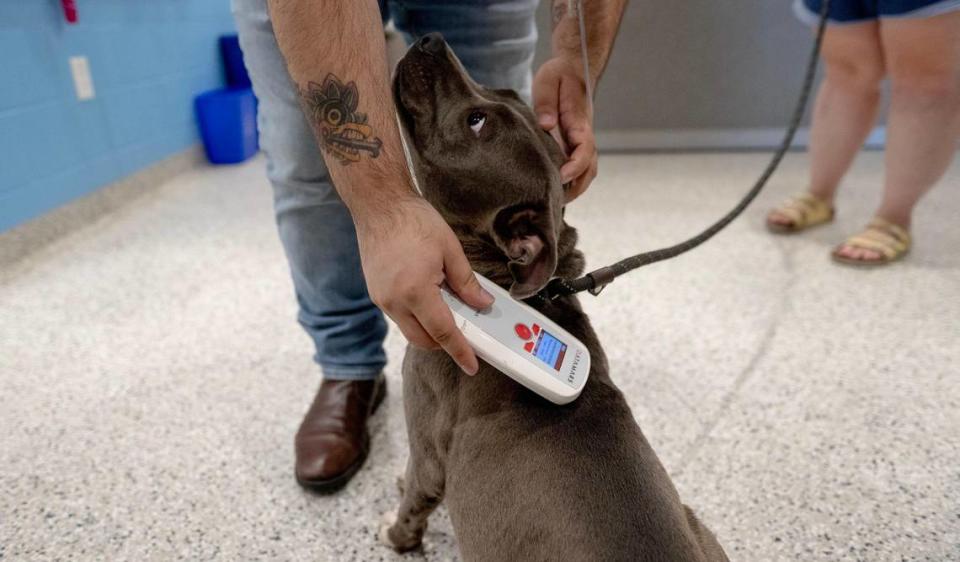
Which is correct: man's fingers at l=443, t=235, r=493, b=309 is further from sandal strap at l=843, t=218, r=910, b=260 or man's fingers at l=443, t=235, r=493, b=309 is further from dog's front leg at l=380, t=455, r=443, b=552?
sandal strap at l=843, t=218, r=910, b=260

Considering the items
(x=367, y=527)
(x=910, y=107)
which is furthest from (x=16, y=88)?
(x=910, y=107)

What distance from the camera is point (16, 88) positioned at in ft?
7.36

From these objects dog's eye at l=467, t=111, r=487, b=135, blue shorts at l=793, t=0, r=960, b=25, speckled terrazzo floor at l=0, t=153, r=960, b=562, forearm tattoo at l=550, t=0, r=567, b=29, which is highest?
forearm tattoo at l=550, t=0, r=567, b=29

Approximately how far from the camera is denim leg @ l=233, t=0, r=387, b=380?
1.17 m

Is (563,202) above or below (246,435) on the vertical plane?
above

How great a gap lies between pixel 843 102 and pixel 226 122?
2.86 metres

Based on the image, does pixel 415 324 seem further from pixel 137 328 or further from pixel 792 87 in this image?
pixel 792 87

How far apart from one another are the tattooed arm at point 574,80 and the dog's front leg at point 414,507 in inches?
21.0

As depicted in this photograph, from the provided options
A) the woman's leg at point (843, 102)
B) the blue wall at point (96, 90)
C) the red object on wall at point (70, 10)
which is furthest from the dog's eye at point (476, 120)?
the red object on wall at point (70, 10)

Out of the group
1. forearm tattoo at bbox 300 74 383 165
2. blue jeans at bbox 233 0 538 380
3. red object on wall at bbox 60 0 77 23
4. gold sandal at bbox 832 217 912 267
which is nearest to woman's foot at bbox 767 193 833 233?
gold sandal at bbox 832 217 912 267

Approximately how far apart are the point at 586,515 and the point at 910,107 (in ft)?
6.25

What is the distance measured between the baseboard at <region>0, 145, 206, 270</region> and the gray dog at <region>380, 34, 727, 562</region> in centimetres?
189

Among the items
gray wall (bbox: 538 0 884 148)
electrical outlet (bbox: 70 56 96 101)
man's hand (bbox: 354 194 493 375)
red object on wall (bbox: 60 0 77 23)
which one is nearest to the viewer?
man's hand (bbox: 354 194 493 375)

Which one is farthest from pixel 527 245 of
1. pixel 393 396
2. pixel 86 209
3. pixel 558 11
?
pixel 86 209
